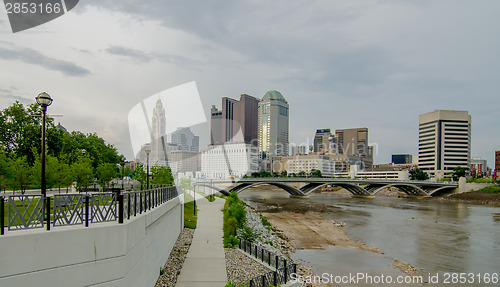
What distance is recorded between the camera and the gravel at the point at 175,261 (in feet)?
46.8

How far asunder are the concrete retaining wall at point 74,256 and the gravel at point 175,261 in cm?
450

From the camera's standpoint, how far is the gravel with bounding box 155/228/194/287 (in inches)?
562

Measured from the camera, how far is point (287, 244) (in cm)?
2947

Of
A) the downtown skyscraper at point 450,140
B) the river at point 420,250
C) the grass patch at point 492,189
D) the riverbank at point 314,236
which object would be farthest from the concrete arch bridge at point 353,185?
the downtown skyscraper at point 450,140

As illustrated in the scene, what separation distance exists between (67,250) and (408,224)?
4588cm

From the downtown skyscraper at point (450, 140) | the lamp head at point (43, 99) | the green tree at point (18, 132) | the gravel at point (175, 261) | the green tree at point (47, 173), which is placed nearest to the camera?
the lamp head at point (43, 99)

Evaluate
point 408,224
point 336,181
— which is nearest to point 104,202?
point 408,224

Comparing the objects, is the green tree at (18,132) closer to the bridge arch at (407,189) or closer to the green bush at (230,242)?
the green bush at (230,242)

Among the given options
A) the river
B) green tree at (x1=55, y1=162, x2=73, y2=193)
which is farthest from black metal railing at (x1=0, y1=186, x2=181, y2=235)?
green tree at (x1=55, y1=162, x2=73, y2=193)

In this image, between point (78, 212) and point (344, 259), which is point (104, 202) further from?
point (344, 259)

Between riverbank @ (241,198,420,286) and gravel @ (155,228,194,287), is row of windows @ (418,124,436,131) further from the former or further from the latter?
gravel @ (155,228,194,287)

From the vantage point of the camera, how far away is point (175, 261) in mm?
17453

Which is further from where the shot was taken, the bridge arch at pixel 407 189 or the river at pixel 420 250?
the bridge arch at pixel 407 189

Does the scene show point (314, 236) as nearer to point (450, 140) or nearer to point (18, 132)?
point (18, 132)
